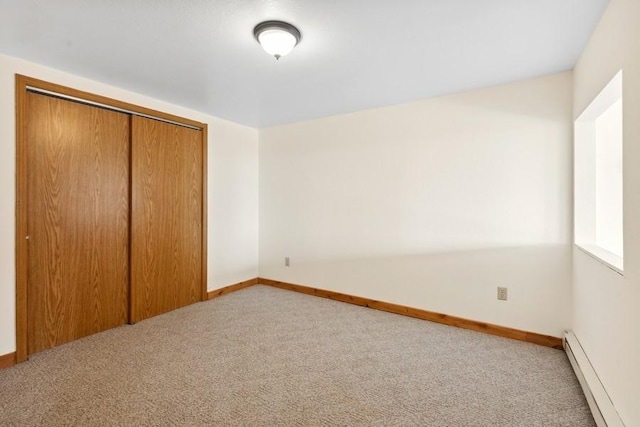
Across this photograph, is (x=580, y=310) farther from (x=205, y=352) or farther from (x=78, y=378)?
(x=78, y=378)

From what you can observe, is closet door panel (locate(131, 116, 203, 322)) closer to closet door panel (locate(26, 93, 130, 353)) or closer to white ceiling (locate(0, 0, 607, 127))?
closet door panel (locate(26, 93, 130, 353))

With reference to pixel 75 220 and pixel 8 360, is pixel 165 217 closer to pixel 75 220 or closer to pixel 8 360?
pixel 75 220

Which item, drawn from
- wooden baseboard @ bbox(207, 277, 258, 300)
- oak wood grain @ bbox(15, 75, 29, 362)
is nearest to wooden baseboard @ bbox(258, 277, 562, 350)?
wooden baseboard @ bbox(207, 277, 258, 300)

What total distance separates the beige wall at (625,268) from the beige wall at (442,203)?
1.79 feet

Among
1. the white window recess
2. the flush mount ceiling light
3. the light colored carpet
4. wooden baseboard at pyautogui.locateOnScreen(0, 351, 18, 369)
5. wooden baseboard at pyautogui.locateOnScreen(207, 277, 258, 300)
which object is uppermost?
the flush mount ceiling light

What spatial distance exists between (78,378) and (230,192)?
2.46 metres

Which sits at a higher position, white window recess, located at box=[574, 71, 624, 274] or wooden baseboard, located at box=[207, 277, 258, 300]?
white window recess, located at box=[574, 71, 624, 274]

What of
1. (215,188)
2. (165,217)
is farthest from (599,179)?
(165,217)

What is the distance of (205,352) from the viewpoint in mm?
2424

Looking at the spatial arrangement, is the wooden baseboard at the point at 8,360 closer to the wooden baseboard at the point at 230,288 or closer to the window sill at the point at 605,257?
the wooden baseboard at the point at 230,288

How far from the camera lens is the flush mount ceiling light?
1.82m

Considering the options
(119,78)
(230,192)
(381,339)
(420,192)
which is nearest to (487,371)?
(381,339)

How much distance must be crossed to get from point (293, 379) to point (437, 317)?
1.68 metres

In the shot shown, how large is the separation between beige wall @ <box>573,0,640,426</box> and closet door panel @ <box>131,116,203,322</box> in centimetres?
355
